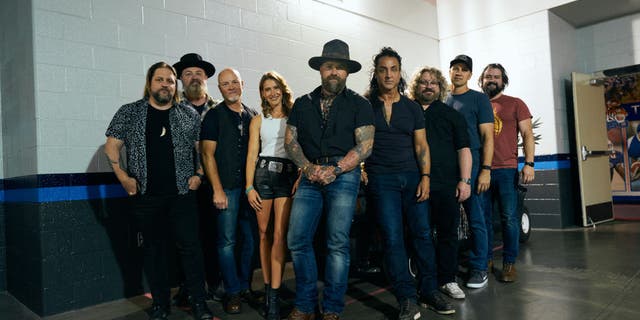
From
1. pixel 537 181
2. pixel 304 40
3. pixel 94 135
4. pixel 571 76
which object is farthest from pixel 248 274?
pixel 571 76

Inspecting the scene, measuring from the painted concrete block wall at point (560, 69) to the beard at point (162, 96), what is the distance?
4995 millimetres

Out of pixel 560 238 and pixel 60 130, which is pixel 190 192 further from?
pixel 560 238

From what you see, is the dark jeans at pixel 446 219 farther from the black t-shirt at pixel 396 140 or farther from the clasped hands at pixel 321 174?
the clasped hands at pixel 321 174

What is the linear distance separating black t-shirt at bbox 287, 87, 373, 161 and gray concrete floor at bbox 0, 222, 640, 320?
105 cm

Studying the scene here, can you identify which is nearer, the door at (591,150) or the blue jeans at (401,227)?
the blue jeans at (401,227)

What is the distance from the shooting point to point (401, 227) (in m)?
2.48

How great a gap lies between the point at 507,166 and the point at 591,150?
134 inches

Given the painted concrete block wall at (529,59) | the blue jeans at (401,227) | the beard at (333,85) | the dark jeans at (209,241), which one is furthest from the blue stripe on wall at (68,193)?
the painted concrete block wall at (529,59)

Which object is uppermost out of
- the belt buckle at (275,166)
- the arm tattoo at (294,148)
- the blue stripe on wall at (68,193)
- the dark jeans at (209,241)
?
the arm tattoo at (294,148)

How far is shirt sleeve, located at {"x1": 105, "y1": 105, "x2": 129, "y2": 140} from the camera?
2.60 m

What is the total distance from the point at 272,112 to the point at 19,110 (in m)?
2.12

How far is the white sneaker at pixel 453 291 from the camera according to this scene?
9.16 ft

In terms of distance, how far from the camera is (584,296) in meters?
2.75

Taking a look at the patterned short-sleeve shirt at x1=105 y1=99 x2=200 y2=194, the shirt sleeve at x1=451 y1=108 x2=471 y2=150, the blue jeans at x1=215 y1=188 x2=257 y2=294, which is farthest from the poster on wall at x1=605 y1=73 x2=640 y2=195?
the patterned short-sleeve shirt at x1=105 y1=99 x2=200 y2=194
